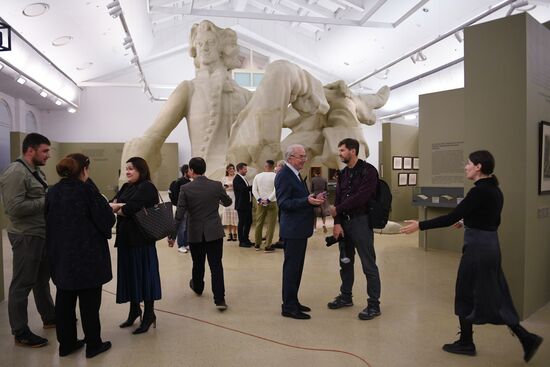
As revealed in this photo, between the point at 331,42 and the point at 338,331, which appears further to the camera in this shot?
the point at 331,42

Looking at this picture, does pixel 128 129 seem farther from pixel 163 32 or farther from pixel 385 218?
pixel 385 218

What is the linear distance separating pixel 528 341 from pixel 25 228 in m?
3.44

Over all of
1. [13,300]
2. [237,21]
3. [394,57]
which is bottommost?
[13,300]

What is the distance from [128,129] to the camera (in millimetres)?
17297

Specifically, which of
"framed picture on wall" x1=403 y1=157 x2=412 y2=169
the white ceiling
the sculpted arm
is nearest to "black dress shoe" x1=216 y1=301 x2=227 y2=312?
the sculpted arm

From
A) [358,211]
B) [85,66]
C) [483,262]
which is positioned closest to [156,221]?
[358,211]

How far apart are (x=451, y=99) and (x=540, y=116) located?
3.12 metres

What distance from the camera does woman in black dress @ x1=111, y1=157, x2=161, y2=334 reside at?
10.4 feet

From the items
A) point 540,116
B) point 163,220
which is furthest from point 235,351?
point 540,116

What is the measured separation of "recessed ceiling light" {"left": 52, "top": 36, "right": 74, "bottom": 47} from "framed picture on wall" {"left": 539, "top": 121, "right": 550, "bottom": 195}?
11.5 metres

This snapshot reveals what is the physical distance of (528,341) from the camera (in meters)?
2.73

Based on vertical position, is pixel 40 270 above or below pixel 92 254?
below

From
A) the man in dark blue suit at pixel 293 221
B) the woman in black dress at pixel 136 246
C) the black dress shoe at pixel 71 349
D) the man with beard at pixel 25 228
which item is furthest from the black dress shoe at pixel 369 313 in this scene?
the man with beard at pixel 25 228

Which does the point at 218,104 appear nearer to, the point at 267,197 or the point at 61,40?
the point at 267,197
